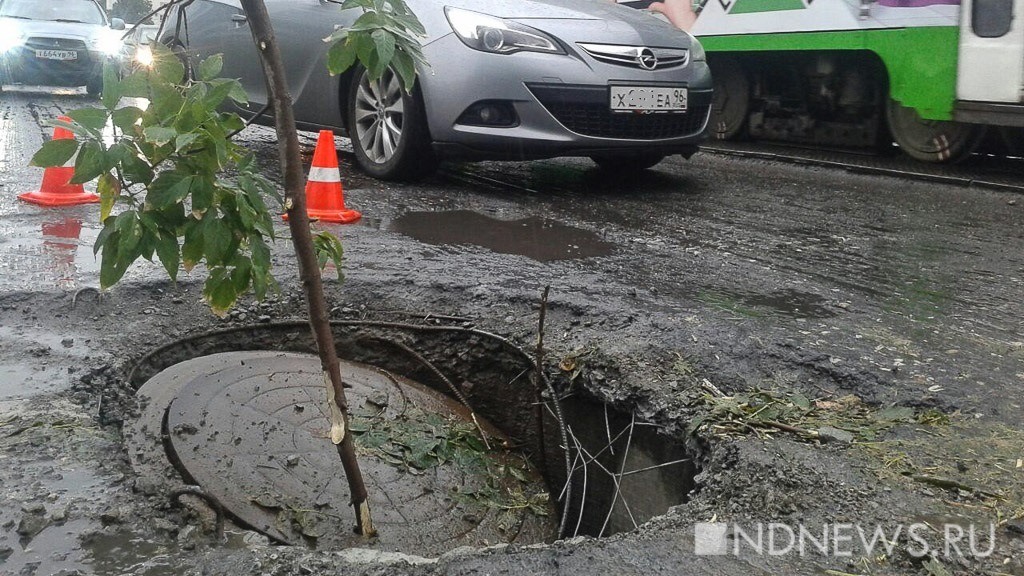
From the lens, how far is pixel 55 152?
1824 mm

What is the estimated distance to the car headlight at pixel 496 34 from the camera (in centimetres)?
568

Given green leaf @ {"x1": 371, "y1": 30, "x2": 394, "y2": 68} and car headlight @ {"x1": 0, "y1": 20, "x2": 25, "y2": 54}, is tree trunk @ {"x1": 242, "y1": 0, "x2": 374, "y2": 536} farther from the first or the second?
car headlight @ {"x1": 0, "y1": 20, "x2": 25, "y2": 54}

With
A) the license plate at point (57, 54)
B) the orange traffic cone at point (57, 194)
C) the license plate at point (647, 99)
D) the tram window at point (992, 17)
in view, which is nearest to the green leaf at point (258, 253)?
the orange traffic cone at point (57, 194)

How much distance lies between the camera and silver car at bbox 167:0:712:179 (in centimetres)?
569

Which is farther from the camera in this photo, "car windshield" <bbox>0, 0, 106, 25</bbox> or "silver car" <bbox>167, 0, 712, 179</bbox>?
"car windshield" <bbox>0, 0, 106, 25</bbox>

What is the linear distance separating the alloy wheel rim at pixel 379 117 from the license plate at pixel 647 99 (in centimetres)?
137

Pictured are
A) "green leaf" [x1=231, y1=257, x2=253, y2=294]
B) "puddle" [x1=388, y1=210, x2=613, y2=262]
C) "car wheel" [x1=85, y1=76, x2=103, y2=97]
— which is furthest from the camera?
"car wheel" [x1=85, y1=76, x2=103, y2=97]

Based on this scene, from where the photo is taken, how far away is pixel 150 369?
3039 millimetres

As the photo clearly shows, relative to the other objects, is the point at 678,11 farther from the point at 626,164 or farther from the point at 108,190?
the point at 108,190

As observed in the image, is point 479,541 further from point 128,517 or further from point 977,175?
point 977,175

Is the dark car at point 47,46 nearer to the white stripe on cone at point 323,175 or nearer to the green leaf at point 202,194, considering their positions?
the white stripe on cone at point 323,175

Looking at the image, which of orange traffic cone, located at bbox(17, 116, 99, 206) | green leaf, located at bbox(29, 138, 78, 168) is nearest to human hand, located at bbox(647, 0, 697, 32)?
orange traffic cone, located at bbox(17, 116, 99, 206)

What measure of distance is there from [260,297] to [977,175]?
260 inches

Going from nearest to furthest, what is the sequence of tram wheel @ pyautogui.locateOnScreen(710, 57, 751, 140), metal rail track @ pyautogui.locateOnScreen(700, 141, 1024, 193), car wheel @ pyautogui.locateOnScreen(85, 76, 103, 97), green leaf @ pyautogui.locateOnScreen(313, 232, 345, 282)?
green leaf @ pyautogui.locateOnScreen(313, 232, 345, 282) < metal rail track @ pyautogui.locateOnScreen(700, 141, 1024, 193) < tram wheel @ pyautogui.locateOnScreen(710, 57, 751, 140) < car wheel @ pyautogui.locateOnScreen(85, 76, 103, 97)
